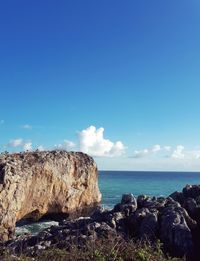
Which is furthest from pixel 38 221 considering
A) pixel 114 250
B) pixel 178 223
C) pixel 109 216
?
pixel 114 250

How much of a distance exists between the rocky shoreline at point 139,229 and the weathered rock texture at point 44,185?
7.50 m

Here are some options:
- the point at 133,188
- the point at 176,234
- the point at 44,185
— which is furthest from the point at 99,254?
the point at 133,188

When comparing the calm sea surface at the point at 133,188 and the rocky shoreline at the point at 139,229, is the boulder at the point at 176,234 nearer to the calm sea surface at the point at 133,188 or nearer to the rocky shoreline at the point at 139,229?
the rocky shoreline at the point at 139,229

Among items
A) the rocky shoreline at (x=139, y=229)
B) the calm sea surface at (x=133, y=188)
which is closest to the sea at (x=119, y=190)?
the calm sea surface at (x=133, y=188)

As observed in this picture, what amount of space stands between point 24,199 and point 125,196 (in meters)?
9.39

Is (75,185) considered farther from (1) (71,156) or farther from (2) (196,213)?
(2) (196,213)

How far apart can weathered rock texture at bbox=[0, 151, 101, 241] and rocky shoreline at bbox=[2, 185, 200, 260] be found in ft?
24.6

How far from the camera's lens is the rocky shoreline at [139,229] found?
51.2 ft

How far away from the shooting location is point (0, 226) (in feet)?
84.3

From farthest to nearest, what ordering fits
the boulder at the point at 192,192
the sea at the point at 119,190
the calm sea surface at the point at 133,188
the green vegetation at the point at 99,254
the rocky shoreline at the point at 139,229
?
the calm sea surface at the point at 133,188
the sea at the point at 119,190
the boulder at the point at 192,192
the rocky shoreline at the point at 139,229
the green vegetation at the point at 99,254

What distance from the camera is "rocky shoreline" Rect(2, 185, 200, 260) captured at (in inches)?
614

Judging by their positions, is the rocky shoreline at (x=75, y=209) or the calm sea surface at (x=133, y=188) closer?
the rocky shoreline at (x=75, y=209)

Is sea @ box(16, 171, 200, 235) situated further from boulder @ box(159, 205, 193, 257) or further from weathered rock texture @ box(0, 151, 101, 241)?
boulder @ box(159, 205, 193, 257)

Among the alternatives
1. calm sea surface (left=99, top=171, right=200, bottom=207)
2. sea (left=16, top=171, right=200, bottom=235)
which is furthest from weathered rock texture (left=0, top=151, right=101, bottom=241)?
calm sea surface (left=99, top=171, right=200, bottom=207)
